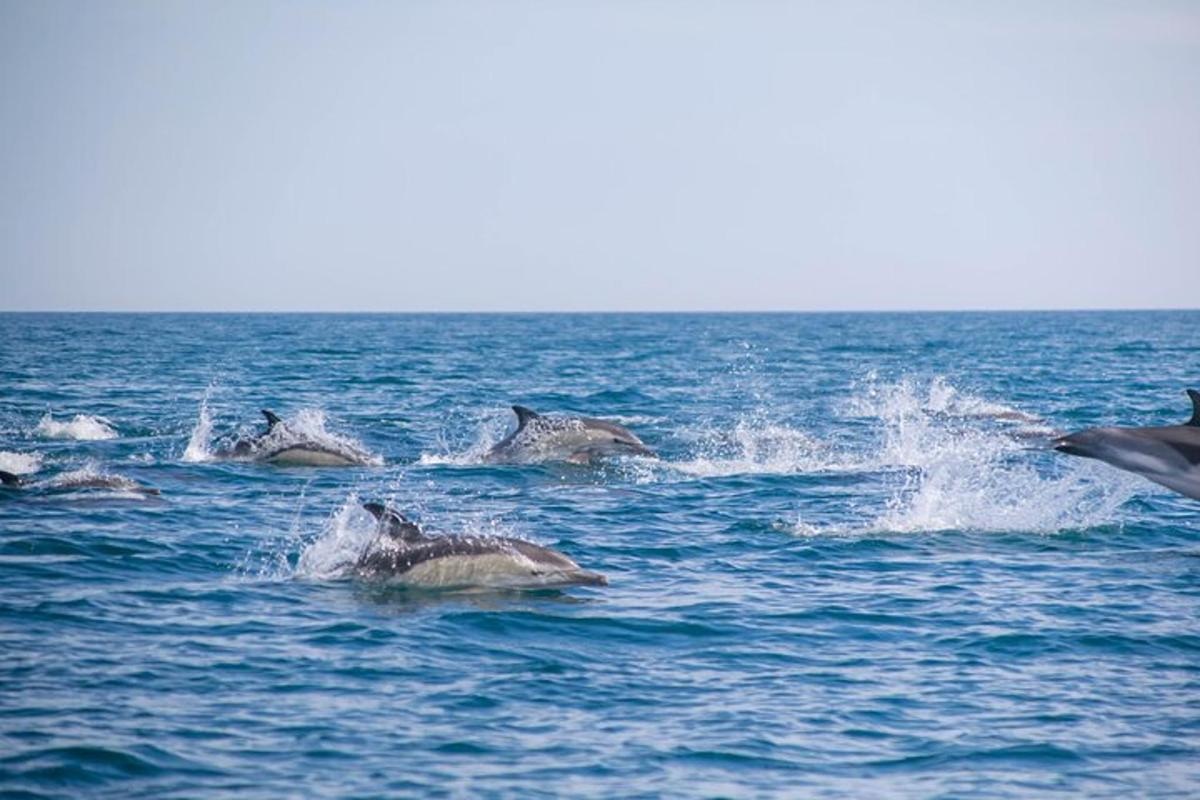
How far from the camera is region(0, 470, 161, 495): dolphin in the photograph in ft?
63.6

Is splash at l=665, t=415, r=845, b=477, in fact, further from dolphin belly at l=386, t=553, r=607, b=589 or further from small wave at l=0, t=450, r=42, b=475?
dolphin belly at l=386, t=553, r=607, b=589

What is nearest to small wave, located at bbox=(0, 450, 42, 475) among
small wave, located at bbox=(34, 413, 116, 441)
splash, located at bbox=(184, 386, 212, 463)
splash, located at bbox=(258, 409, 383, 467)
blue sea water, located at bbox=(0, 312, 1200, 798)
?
blue sea water, located at bbox=(0, 312, 1200, 798)

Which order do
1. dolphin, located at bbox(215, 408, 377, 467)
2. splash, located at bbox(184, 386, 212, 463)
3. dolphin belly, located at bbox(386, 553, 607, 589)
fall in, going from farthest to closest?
1. splash, located at bbox(184, 386, 212, 463)
2. dolphin, located at bbox(215, 408, 377, 467)
3. dolphin belly, located at bbox(386, 553, 607, 589)

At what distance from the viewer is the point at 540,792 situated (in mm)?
9180

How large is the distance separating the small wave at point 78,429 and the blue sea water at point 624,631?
92cm

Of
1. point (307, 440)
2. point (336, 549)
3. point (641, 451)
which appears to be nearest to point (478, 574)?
point (336, 549)

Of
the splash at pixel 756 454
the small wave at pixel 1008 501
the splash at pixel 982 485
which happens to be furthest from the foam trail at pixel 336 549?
the splash at pixel 756 454

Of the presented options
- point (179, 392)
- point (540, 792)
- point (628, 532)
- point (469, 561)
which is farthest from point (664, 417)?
point (540, 792)

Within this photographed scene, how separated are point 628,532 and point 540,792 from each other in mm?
8911

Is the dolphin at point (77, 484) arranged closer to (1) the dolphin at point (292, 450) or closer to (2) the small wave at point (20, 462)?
(2) the small wave at point (20, 462)

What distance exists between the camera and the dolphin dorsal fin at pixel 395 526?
14312 mm

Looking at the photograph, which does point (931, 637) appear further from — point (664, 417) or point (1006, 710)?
point (664, 417)

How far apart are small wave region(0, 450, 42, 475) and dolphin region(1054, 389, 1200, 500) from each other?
14.5 meters

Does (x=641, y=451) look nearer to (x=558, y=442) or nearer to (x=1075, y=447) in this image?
(x=558, y=442)
